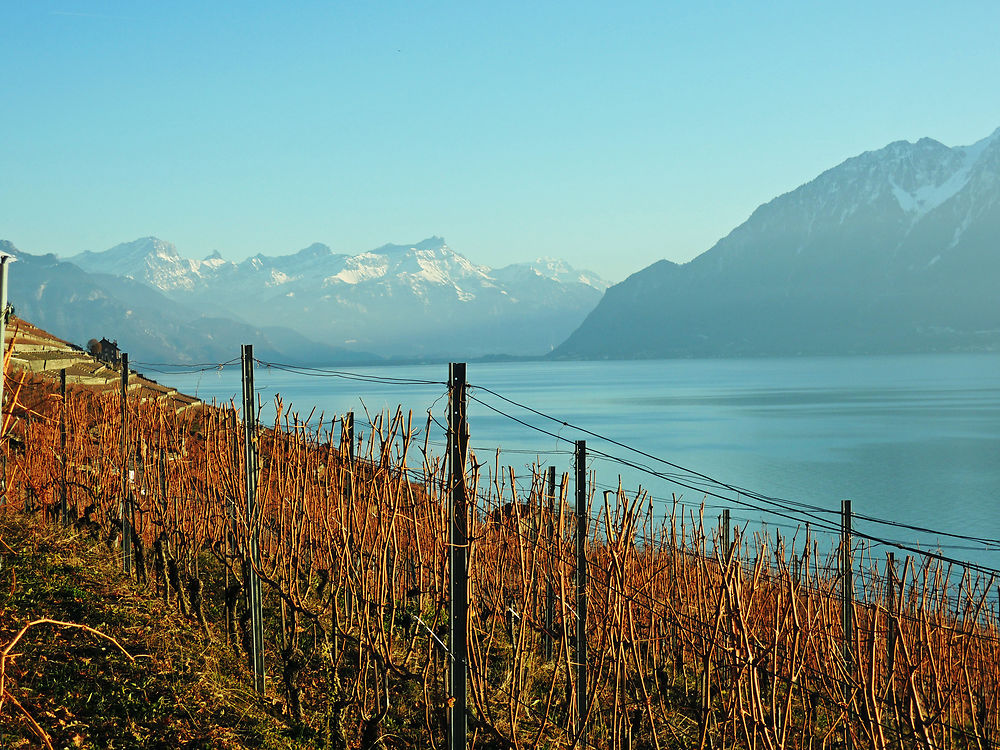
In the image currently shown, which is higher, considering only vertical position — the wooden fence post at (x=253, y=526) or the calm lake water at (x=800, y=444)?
the wooden fence post at (x=253, y=526)

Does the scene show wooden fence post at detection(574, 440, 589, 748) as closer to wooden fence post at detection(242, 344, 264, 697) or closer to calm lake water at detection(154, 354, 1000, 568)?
calm lake water at detection(154, 354, 1000, 568)

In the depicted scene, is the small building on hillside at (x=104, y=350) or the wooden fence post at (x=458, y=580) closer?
the wooden fence post at (x=458, y=580)

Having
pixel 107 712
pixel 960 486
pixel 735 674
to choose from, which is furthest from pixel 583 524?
pixel 960 486

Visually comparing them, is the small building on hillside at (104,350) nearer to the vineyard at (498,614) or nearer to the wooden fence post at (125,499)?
the vineyard at (498,614)

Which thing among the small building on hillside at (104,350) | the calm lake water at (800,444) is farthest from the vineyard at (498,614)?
the small building on hillside at (104,350)

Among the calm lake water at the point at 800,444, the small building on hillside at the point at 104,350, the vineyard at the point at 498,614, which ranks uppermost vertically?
the small building on hillside at the point at 104,350

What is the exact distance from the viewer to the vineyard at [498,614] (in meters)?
5.55

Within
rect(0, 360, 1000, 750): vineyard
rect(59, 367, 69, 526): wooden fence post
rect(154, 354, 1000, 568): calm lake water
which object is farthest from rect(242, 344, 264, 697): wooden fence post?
rect(59, 367, 69, 526): wooden fence post

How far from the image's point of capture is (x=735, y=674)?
16.2 feet

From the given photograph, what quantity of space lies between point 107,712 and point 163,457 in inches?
206

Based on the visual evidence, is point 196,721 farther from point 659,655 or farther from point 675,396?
point 675,396

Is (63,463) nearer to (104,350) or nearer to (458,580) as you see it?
(458,580)

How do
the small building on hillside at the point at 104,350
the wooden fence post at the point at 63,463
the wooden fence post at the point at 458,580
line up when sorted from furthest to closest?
the small building on hillside at the point at 104,350 → the wooden fence post at the point at 63,463 → the wooden fence post at the point at 458,580

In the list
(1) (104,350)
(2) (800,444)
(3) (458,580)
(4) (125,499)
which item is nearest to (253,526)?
(3) (458,580)
